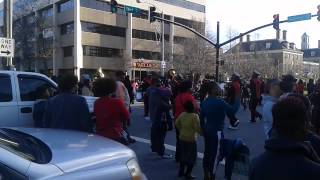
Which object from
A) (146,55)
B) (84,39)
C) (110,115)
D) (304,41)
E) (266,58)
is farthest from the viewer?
(304,41)

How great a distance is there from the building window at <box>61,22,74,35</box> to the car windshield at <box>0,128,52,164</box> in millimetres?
63566

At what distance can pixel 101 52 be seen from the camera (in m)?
68.9

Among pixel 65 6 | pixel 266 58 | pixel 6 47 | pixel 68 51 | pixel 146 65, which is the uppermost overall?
pixel 65 6

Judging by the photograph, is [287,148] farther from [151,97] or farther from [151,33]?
[151,33]

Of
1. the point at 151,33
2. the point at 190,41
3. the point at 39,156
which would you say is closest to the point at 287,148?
the point at 39,156

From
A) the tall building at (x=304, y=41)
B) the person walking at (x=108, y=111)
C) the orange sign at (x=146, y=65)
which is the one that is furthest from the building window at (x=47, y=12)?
the tall building at (x=304, y=41)

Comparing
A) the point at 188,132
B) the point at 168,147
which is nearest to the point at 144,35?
the point at 168,147

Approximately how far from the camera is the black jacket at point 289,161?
280 cm

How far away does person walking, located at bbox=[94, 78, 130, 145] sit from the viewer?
21.3ft

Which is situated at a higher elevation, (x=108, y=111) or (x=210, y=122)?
(x=108, y=111)

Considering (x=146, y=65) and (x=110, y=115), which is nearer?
(x=110, y=115)

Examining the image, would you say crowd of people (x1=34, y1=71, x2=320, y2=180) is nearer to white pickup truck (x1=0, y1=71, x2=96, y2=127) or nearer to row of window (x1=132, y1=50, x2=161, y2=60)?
white pickup truck (x1=0, y1=71, x2=96, y2=127)

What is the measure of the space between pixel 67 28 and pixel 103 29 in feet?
16.2

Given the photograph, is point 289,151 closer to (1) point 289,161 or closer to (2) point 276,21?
(1) point 289,161
